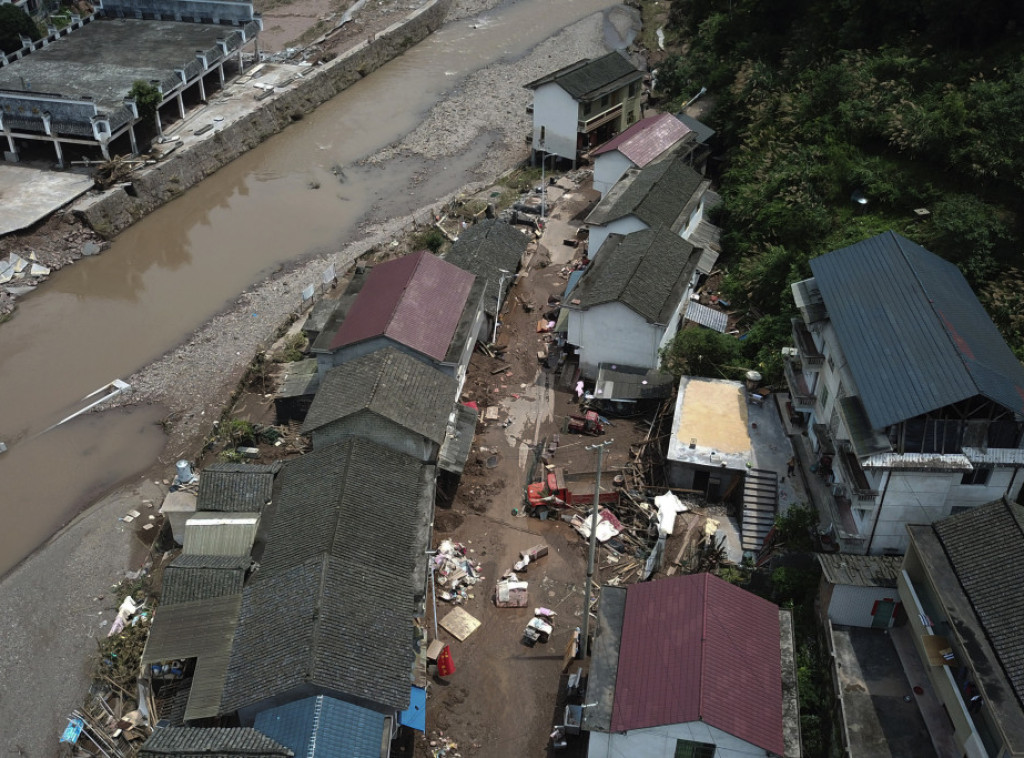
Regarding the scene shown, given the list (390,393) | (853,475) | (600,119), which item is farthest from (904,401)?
(600,119)

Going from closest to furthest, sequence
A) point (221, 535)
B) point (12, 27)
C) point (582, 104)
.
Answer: point (221, 535) → point (582, 104) → point (12, 27)

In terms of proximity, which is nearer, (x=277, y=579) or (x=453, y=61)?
(x=277, y=579)

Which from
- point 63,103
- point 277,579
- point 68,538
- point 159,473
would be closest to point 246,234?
point 63,103

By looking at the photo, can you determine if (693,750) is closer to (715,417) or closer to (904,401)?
(904,401)

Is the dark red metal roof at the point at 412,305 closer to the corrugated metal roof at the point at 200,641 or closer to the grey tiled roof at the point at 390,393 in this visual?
the grey tiled roof at the point at 390,393

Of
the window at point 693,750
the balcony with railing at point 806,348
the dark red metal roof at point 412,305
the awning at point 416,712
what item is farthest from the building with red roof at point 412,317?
the window at point 693,750

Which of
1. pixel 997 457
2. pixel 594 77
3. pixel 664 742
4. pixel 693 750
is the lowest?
pixel 693 750

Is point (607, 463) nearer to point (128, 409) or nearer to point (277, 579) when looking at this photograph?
point (277, 579)
